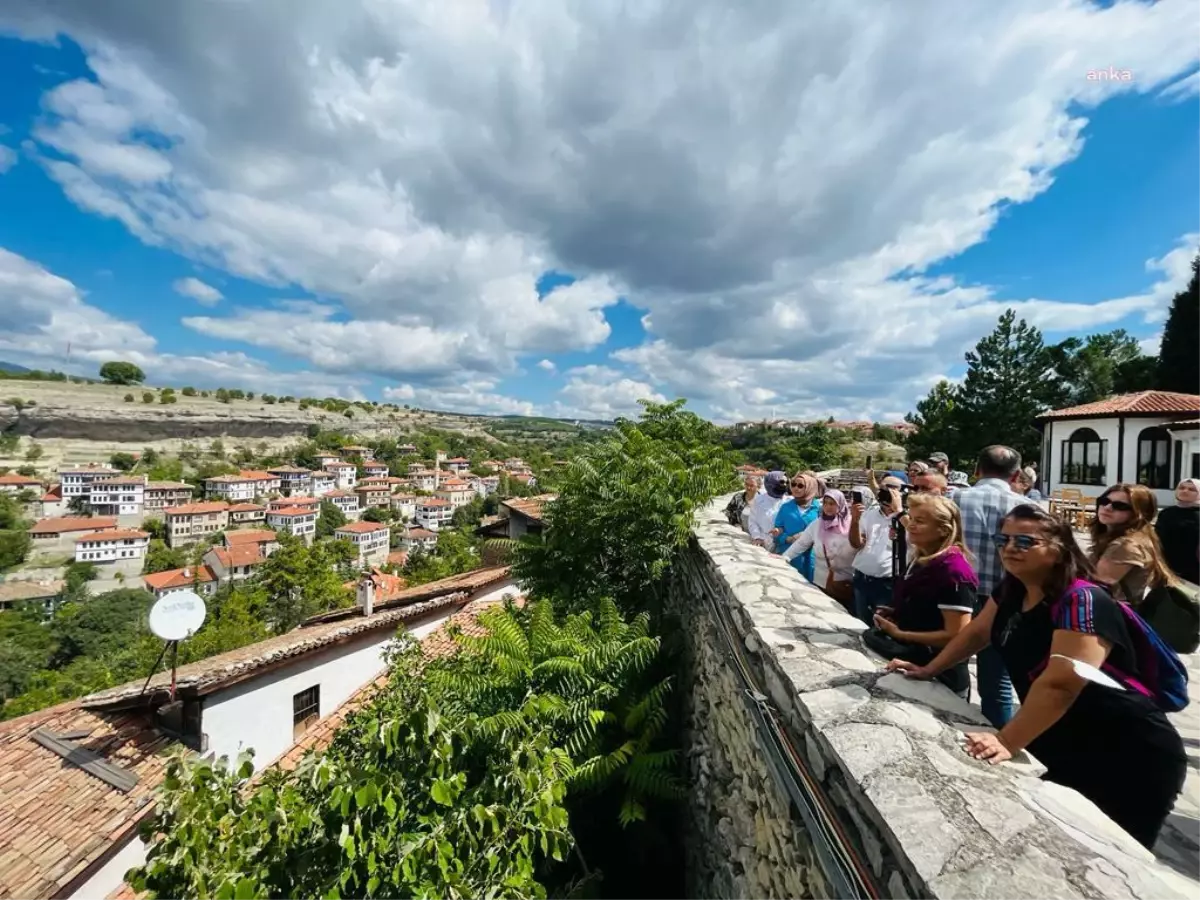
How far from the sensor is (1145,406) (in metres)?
16.8

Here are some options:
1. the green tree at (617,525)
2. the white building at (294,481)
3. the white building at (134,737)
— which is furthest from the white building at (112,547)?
the green tree at (617,525)

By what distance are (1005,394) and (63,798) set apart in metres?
35.1

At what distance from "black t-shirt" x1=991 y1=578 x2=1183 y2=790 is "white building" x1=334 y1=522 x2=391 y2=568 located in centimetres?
7260

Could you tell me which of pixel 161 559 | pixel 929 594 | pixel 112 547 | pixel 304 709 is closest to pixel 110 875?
pixel 304 709

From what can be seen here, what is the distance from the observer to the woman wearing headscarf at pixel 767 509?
541 centimetres

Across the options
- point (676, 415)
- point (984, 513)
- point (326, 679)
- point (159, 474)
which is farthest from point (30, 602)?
point (984, 513)

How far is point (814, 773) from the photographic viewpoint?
1.85 meters

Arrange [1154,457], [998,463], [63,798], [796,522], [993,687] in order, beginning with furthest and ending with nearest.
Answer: [1154,457], [63,798], [796,522], [998,463], [993,687]

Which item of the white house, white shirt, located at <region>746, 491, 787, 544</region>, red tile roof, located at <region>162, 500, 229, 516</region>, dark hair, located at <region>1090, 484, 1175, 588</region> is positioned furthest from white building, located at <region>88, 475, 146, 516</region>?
the white house

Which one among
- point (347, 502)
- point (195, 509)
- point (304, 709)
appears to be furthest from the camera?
point (347, 502)

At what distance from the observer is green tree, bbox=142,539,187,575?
60438mm

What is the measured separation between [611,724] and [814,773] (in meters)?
2.05

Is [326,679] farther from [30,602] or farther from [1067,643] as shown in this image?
[30,602]

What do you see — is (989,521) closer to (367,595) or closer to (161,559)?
(367,595)
